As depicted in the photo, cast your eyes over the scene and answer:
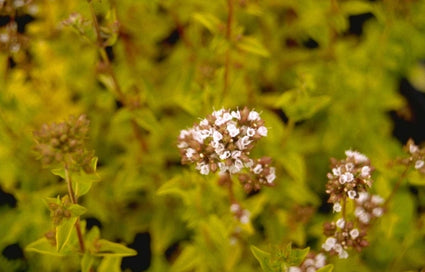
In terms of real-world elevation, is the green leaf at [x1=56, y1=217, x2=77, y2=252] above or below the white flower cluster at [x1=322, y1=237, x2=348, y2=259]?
below

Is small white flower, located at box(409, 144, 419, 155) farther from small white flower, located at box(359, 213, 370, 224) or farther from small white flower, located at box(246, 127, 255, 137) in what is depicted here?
small white flower, located at box(246, 127, 255, 137)

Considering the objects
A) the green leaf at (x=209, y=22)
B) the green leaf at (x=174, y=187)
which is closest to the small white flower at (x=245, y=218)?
the green leaf at (x=174, y=187)

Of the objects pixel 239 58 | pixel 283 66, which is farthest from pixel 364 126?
pixel 239 58

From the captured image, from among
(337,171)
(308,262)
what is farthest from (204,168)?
(308,262)

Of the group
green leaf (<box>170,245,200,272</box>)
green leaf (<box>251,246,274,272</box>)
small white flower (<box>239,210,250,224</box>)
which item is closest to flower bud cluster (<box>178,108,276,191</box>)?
green leaf (<box>251,246,274,272</box>)

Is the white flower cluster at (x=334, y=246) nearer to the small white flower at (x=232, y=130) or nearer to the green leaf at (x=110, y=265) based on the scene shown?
the small white flower at (x=232, y=130)

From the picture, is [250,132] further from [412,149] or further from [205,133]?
[412,149]

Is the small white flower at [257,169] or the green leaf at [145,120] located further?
the green leaf at [145,120]
